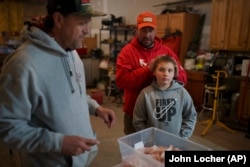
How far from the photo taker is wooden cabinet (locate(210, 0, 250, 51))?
4.02m

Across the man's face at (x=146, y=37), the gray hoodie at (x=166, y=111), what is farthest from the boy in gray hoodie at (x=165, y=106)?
the man's face at (x=146, y=37)

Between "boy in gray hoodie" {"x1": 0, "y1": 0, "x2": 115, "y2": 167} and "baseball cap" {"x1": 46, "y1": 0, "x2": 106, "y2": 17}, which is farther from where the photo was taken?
"baseball cap" {"x1": 46, "y1": 0, "x2": 106, "y2": 17}

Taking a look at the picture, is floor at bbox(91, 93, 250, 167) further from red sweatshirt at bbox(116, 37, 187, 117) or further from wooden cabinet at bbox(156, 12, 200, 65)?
wooden cabinet at bbox(156, 12, 200, 65)

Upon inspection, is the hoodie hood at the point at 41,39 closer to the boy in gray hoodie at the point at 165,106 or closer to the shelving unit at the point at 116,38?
the boy in gray hoodie at the point at 165,106

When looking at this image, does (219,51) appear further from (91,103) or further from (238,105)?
(91,103)

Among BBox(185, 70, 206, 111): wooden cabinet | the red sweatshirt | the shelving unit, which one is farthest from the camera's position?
the shelving unit

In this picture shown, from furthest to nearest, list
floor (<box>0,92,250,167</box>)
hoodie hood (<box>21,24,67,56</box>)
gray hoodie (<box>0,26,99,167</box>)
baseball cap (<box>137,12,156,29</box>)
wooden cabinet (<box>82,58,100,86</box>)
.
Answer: wooden cabinet (<box>82,58,100,86</box>) < floor (<box>0,92,250,167</box>) < baseball cap (<box>137,12,156,29</box>) < hoodie hood (<box>21,24,67,56</box>) < gray hoodie (<box>0,26,99,167</box>)

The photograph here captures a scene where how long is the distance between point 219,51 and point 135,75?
3520 millimetres

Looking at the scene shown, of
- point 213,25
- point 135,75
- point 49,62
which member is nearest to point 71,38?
point 49,62

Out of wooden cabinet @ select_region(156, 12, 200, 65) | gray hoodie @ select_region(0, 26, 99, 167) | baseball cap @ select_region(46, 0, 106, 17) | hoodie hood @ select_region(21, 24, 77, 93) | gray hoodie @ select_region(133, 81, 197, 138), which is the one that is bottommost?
gray hoodie @ select_region(133, 81, 197, 138)

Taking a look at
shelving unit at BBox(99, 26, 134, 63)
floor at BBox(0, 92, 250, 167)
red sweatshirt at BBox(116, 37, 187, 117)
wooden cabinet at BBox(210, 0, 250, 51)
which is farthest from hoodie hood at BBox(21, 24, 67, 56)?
shelving unit at BBox(99, 26, 134, 63)

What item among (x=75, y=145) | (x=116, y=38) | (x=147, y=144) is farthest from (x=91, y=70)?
(x=75, y=145)

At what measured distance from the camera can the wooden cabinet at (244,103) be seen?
381cm

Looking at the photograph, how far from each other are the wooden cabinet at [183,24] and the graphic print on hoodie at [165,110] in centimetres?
349
